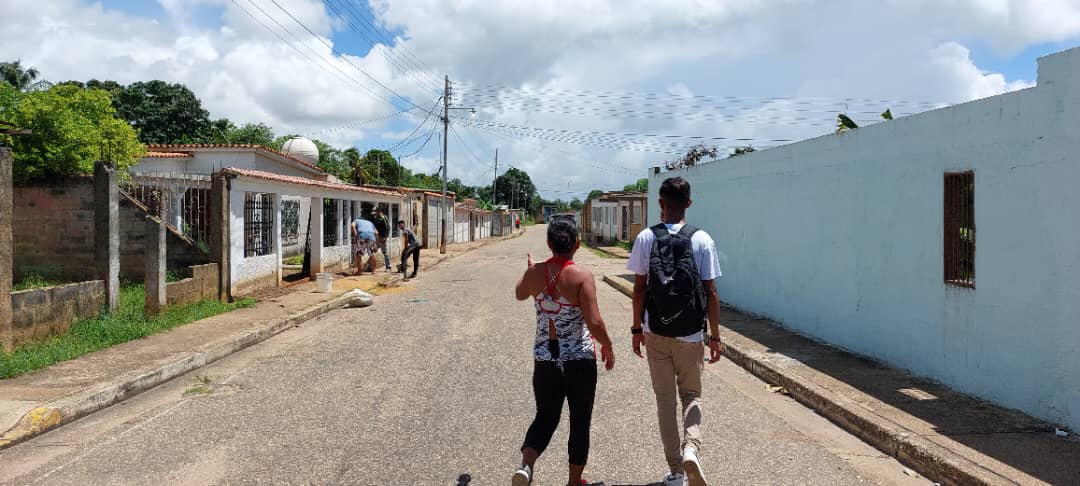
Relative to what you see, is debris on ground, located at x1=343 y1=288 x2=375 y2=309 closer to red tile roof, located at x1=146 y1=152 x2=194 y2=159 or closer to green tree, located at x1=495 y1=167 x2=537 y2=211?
red tile roof, located at x1=146 y1=152 x2=194 y2=159

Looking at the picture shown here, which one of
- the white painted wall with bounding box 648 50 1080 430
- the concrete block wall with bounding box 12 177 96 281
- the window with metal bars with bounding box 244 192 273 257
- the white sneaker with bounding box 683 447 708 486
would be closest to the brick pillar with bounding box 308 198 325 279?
the window with metal bars with bounding box 244 192 273 257

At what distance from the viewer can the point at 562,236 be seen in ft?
13.4

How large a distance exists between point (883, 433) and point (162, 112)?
165ft

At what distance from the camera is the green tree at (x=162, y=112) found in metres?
46.2

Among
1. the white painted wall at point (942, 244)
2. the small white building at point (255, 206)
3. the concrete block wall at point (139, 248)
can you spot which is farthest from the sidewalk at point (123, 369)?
the white painted wall at point (942, 244)

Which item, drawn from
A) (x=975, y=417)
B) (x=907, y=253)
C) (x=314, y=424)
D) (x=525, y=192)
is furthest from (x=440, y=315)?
(x=525, y=192)

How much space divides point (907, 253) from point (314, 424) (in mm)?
5784

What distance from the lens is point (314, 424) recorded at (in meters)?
5.62

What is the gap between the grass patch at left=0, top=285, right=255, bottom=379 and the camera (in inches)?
293

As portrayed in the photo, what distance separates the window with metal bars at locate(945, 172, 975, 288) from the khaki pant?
136 inches

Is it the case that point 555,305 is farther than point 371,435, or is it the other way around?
point 371,435

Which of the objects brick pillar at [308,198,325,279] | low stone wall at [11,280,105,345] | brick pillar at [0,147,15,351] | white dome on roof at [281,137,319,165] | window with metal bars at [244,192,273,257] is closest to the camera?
brick pillar at [0,147,15,351]

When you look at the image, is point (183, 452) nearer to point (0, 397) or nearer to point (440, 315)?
point (0, 397)

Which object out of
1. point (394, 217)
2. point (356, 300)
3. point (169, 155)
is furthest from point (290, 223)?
point (356, 300)
